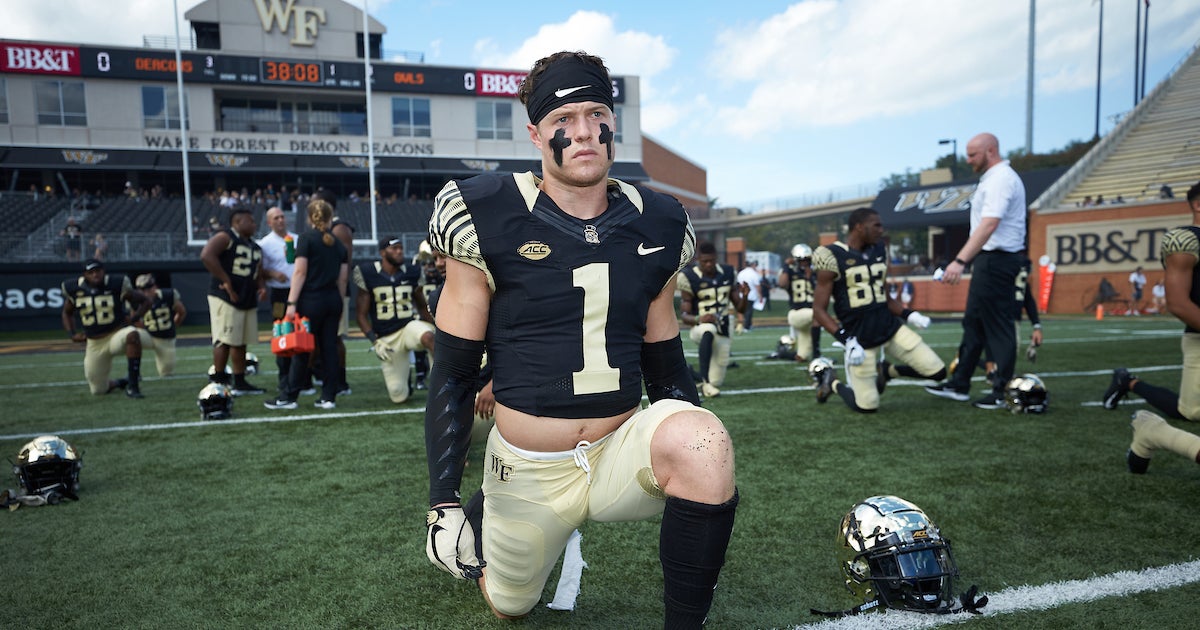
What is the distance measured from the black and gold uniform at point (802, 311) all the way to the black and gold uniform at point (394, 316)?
5.66 meters

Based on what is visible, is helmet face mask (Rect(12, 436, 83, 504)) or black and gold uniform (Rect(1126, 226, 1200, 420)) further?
black and gold uniform (Rect(1126, 226, 1200, 420))

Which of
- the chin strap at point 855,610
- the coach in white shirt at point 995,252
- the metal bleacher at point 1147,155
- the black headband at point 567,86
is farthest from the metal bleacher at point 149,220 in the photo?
the metal bleacher at point 1147,155

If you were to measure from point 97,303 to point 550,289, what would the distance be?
8.65 meters

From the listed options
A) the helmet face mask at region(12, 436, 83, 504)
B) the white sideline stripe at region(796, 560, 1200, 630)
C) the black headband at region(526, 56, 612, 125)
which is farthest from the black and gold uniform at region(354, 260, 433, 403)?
the white sideline stripe at region(796, 560, 1200, 630)

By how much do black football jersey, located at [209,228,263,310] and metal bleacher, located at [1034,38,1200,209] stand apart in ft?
89.6

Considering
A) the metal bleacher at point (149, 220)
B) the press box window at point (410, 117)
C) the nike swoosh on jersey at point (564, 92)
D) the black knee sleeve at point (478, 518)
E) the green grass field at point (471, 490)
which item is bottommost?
the green grass field at point (471, 490)

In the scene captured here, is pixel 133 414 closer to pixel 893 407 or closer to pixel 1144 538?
pixel 893 407

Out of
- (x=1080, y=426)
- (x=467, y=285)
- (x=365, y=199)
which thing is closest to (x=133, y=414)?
(x=467, y=285)

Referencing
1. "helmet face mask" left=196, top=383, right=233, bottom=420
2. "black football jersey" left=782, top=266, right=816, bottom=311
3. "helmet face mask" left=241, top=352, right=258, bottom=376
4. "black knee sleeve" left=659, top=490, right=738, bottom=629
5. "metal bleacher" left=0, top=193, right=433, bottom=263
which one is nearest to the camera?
"black knee sleeve" left=659, top=490, right=738, bottom=629

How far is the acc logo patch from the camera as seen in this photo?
7.40 ft

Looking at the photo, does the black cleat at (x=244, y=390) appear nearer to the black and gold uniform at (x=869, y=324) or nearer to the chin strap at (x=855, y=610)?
the black and gold uniform at (x=869, y=324)

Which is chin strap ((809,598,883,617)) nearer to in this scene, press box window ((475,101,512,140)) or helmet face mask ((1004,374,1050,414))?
helmet face mask ((1004,374,1050,414))

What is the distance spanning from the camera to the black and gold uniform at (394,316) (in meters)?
7.66

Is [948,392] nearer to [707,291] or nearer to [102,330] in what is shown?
[707,291]
